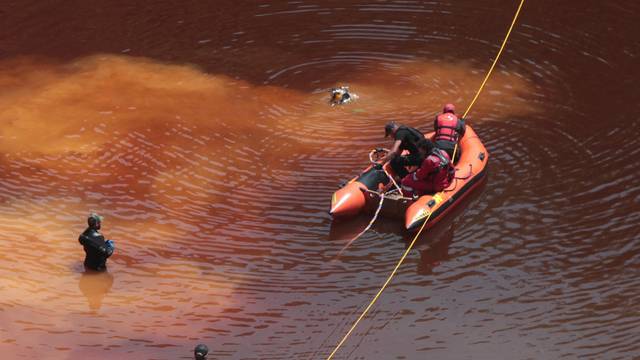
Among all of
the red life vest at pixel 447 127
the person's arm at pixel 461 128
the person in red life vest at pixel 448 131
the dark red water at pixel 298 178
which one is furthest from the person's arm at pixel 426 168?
the person's arm at pixel 461 128

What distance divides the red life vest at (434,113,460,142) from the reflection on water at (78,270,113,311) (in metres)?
5.18

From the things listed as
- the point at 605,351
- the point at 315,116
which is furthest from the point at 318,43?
the point at 605,351

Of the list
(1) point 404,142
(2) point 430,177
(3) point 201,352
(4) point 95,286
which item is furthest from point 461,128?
(3) point 201,352

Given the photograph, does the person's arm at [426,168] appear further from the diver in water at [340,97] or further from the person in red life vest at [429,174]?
the diver in water at [340,97]

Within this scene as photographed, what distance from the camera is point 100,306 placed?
38.1ft

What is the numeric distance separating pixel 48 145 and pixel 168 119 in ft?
6.44

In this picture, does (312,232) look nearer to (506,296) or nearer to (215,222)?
(215,222)

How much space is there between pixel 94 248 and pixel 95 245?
0.16 ft

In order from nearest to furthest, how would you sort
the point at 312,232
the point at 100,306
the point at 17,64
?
1. the point at 100,306
2. the point at 312,232
3. the point at 17,64

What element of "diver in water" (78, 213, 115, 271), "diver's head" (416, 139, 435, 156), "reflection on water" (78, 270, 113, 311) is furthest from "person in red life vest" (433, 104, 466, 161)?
"reflection on water" (78, 270, 113, 311)

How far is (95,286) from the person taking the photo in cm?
1195

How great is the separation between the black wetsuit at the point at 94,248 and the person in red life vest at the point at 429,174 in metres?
4.18

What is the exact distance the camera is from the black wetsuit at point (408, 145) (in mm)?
13609

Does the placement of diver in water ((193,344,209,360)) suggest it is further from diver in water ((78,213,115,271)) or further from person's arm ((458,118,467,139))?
person's arm ((458,118,467,139))
